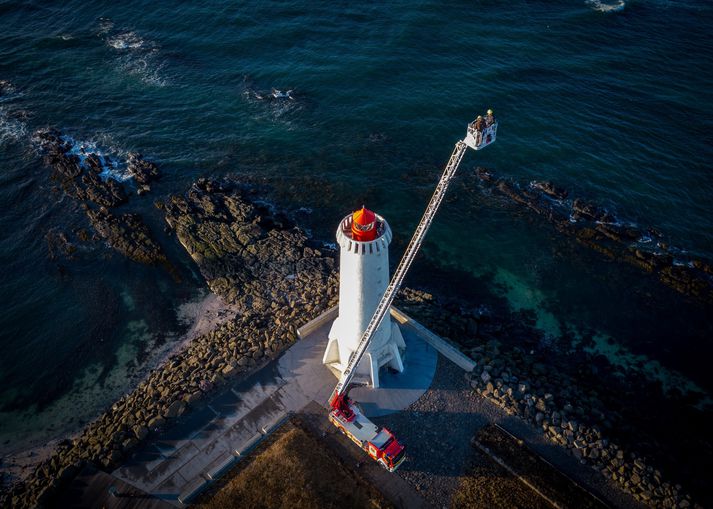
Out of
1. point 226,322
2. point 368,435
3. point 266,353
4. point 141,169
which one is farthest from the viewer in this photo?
point 141,169

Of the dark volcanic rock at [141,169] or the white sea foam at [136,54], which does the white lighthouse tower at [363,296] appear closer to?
the dark volcanic rock at [141,169]

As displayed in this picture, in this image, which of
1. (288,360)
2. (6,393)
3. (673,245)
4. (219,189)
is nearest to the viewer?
(288,360)

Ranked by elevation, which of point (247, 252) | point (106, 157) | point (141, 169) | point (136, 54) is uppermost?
point (136, 54)

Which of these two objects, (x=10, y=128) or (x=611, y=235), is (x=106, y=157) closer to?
(x=10, y=128)

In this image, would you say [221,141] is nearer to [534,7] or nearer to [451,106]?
[451,106]

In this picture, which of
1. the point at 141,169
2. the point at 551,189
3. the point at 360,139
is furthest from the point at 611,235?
the point at 141,169

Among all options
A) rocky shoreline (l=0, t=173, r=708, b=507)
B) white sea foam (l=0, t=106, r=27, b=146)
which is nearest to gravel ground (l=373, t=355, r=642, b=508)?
rocky shoreline (l=0, t=173, r=708, b=507)

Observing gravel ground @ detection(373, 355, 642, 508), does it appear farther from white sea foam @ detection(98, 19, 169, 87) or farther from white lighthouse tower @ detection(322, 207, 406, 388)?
white sea foam @ detection(98, 19, 169, 87)

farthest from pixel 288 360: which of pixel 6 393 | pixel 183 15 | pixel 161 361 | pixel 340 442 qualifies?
pixel 183 15
